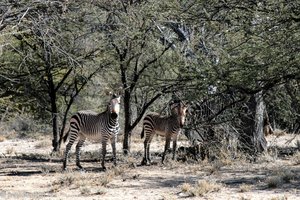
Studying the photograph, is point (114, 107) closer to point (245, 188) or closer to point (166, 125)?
point (166, 125)

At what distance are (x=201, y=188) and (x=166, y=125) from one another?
5833 millimetres

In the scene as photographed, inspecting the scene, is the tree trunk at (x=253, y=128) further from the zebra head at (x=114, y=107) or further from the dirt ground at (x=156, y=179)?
the zebra head at (x=114, y=107)

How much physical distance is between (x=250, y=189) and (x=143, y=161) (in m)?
5.39

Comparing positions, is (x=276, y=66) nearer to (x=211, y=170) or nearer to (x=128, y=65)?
(x=211, y=170)

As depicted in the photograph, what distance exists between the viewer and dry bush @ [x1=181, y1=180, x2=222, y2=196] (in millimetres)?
10575

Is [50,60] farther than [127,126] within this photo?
No

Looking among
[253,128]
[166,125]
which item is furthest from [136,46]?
[253,128]

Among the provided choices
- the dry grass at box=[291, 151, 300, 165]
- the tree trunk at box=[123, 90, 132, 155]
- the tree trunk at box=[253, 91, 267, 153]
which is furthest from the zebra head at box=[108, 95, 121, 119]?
the dry grass at box=[291, 151, 300, 165]

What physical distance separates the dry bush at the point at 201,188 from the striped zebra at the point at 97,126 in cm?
438

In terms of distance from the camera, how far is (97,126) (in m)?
15.6

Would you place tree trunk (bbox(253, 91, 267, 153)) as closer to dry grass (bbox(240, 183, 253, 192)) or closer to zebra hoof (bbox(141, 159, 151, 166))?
zebra hoof (bbox(141, 159, 151, 166))

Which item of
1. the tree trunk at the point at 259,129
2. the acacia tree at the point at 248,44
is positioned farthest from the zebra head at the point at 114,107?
the tree trunk at the point at 259,129

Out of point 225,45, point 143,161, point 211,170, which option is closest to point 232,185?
point 211,170

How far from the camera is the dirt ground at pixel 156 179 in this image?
10859 mm
